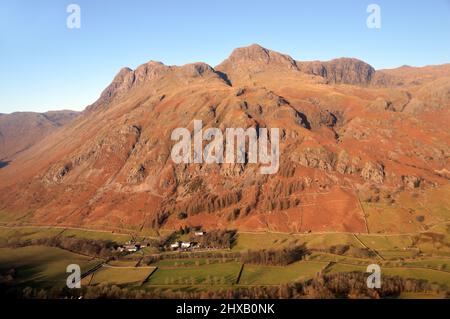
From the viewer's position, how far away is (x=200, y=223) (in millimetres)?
115688

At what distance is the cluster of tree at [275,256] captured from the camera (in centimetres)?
8325

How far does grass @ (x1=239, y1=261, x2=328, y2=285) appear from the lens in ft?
238

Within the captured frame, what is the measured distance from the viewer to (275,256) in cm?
8456

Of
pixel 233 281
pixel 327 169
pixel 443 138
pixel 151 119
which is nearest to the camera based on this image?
pixel 233 281

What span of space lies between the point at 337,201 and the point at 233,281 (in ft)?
170

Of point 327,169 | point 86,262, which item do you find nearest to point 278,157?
point 327,169

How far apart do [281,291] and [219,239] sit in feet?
129

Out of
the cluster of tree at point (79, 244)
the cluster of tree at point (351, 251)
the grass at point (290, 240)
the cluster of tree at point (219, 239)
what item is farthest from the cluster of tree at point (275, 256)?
the cluster of tree at point (79, 244)

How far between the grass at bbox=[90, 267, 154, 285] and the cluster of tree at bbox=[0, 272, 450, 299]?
17.2ft

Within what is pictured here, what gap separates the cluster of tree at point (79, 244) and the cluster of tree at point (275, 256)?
34.8 m

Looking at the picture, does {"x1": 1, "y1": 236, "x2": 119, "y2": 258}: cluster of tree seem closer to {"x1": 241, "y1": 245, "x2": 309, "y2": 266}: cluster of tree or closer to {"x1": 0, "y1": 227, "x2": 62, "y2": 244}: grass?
{"x1": 0, "y1": 227, "x2": 62, "y2": 244}: grass

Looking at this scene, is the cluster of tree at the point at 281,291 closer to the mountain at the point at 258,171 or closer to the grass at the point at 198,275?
the grass at the point at 198,275

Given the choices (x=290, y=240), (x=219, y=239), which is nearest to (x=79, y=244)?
(x=219, y=239)
